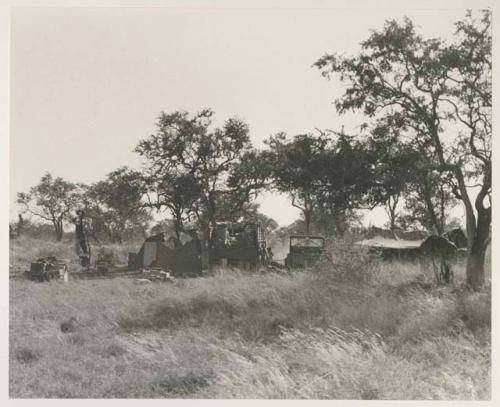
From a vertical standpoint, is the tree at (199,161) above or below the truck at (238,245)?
above

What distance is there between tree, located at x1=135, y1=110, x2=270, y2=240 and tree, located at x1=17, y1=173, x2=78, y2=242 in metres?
1.14

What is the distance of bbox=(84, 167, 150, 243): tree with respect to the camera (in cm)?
743

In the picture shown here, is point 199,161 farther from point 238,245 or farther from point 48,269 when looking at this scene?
point 48,269

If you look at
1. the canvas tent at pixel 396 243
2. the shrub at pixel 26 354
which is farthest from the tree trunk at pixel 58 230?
the canvas tent at pixel 396 243

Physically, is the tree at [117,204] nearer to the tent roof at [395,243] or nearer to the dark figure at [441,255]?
the tent roof at [395,243]

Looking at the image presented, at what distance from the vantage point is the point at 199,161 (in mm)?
8281

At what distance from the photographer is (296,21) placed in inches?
255

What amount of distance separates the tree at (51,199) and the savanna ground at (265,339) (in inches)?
20.3

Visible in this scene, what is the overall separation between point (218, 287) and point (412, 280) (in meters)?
2.91

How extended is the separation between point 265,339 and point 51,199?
3.56 meters

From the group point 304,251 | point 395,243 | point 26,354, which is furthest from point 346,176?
point 26,354

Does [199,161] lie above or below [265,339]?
above

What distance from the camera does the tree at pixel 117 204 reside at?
743 centimetres

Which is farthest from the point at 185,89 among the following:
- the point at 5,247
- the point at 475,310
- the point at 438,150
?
the point at 475,310
